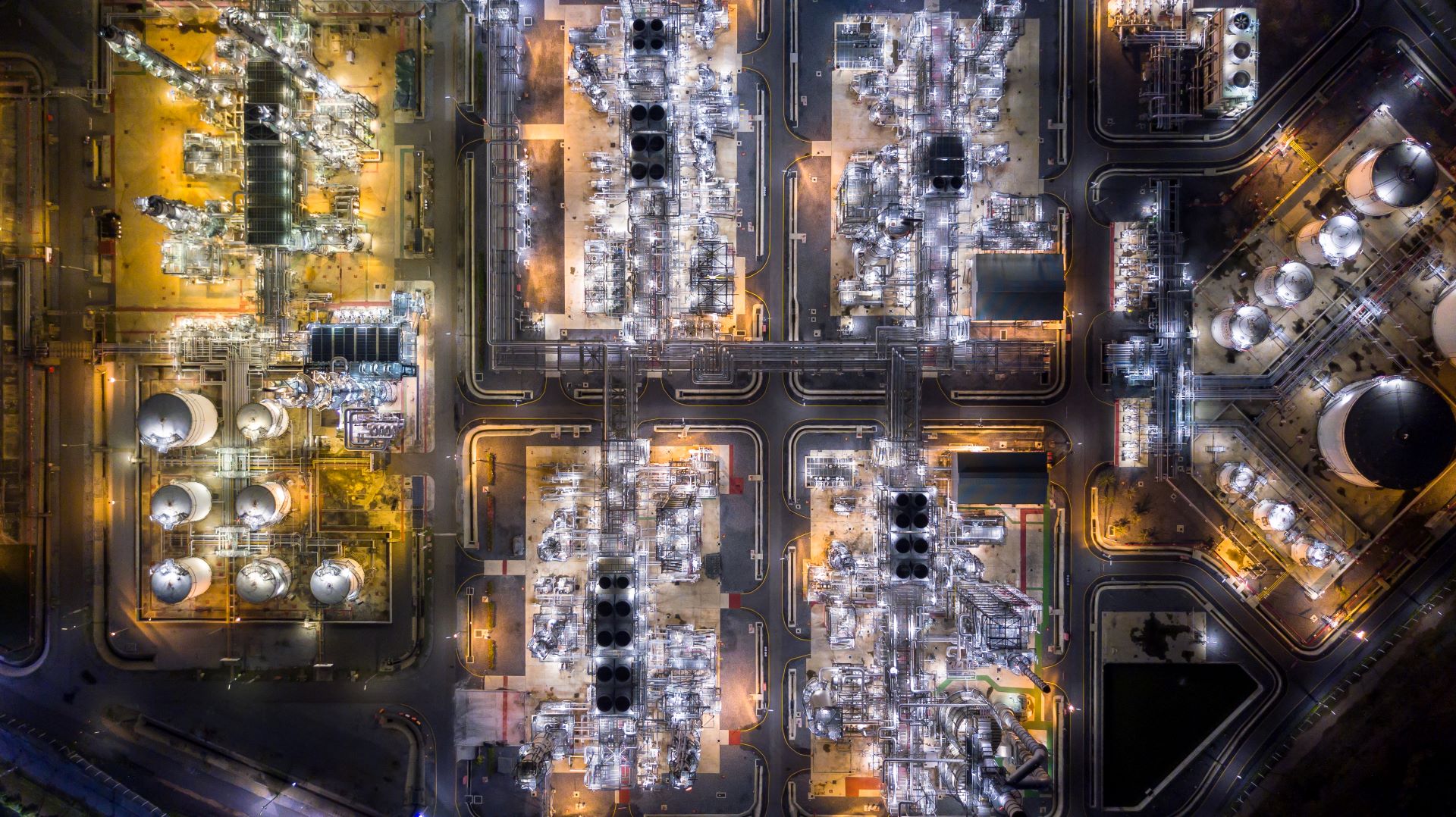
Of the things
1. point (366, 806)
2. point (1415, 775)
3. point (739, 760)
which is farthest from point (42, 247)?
point (1415, 775)

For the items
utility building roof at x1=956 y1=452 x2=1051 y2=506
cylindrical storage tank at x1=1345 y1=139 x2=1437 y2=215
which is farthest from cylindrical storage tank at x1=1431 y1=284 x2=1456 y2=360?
utility building roof at x1=956 y1=452 x2=1051 y2=506

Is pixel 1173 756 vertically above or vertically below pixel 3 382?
below

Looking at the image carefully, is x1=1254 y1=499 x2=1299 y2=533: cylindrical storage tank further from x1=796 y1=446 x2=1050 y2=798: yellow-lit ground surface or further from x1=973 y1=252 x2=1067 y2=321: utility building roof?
x1=973 y1=252 x2=1067 y2=321: utility building roof

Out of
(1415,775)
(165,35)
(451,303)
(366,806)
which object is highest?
(165,35)

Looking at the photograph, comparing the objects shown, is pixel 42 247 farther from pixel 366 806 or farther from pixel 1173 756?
pixel 1173 756

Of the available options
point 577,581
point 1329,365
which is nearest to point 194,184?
point 577,581

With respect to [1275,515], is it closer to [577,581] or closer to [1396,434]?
[1396,434]

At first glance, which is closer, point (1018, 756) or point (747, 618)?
point (1018, 756)
